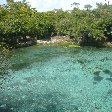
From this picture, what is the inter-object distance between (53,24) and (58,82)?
81.9ft

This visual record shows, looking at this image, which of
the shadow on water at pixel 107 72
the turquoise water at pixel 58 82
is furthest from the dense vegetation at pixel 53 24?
the shadow on water at pixel 107 72

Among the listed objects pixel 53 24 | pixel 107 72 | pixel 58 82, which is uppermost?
pixel 53 24

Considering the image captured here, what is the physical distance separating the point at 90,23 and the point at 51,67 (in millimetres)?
16660

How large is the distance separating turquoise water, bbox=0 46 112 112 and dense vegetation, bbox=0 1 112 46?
446cm

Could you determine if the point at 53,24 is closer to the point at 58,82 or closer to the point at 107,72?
the point at 107,72

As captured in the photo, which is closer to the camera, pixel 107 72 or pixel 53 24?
pixel 107 72

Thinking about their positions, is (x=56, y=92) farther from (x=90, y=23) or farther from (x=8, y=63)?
(x=90, y=23)

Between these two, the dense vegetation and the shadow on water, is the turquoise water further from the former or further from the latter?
the dense vegetation

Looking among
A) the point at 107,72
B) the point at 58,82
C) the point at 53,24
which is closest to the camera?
the point at 58,82

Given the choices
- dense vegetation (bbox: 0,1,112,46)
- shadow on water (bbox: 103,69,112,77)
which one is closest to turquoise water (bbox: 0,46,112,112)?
shadow on water (bbox: 103,69,112,77)

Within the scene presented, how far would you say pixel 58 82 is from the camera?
28.0 metres

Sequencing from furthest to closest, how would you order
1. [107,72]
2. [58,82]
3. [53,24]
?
1. [53,24]
2. [107,72]
3. [58,82]

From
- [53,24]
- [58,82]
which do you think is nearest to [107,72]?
[58,82]

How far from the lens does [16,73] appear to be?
31.2m
